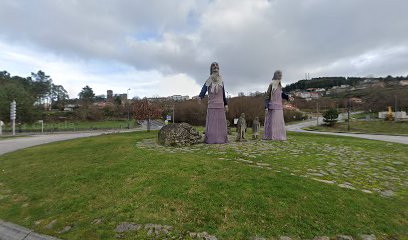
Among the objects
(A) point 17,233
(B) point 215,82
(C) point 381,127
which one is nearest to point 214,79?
(B) point 215,82

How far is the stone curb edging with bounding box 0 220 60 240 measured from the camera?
4.67m

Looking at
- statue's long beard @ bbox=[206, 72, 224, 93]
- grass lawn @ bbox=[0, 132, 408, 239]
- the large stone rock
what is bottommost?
grass lawn @ bbox=[0, 132, 408, 239]

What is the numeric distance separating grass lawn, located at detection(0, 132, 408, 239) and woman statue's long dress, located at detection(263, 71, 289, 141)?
4651 mm

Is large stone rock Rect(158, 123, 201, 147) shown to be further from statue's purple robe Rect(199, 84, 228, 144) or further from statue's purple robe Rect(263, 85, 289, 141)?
statue's purple robe Rect(263, 85, 289, 141)

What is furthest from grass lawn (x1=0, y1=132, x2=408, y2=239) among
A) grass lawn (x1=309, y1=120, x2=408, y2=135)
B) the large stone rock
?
grass lawn (x1=309, y1=120, x2=408, y2=135)

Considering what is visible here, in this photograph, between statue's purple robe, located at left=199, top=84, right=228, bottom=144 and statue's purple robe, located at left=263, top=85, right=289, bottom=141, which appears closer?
statue's purple robe, located at left=199, top=84, right=228, bottom=144

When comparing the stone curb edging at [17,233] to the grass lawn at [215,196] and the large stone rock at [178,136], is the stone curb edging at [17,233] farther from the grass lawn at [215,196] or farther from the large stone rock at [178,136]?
the large stone rock at [178,136]

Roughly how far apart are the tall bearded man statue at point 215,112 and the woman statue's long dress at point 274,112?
2.93m

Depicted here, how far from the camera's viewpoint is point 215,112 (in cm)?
1205

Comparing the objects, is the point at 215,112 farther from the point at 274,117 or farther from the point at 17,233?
the point at 17,233

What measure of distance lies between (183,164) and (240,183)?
2189mm

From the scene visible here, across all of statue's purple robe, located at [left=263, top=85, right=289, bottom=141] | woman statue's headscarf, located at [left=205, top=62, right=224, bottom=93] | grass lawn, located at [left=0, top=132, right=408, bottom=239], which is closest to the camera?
grass lawn, located at [left=0, top=132, right=408, bottom=239]

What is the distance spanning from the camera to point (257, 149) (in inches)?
409

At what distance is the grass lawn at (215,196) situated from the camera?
4.50m
